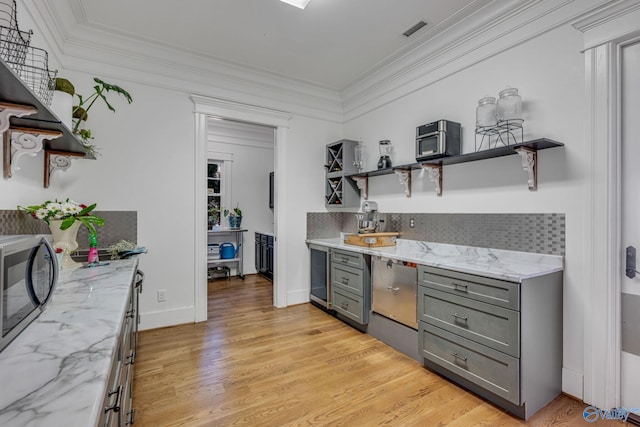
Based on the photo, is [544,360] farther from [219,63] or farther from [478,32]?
[219,63]

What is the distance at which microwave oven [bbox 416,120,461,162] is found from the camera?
2758mm

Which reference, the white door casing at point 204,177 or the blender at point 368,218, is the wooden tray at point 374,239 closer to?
the blender at point 368,218

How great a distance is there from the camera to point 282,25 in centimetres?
283

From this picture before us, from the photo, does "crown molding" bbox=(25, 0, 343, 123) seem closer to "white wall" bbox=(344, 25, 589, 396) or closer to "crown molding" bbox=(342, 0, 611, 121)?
"crown molding" bbox=(342, 0, 611, 121)

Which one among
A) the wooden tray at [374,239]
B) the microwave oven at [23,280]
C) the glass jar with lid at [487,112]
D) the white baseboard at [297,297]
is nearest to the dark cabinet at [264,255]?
the white baseboard at [297,297]

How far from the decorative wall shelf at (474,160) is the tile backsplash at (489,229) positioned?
0.83 feet

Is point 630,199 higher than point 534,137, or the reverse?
point 534,137

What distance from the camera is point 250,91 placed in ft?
12.5

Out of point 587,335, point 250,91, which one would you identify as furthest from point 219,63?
point 587,335

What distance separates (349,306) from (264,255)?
2.70m

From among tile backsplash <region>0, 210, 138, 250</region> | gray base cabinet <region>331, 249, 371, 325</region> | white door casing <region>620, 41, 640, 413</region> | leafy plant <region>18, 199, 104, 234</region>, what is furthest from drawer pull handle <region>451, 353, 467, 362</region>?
tile backsplash <region>0, 210, 138, 250</region>

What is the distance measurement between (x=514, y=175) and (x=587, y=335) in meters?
1.19

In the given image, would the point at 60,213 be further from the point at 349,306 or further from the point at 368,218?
the point at 368,218

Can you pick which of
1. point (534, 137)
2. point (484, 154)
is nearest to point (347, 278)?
point (484, 154)
